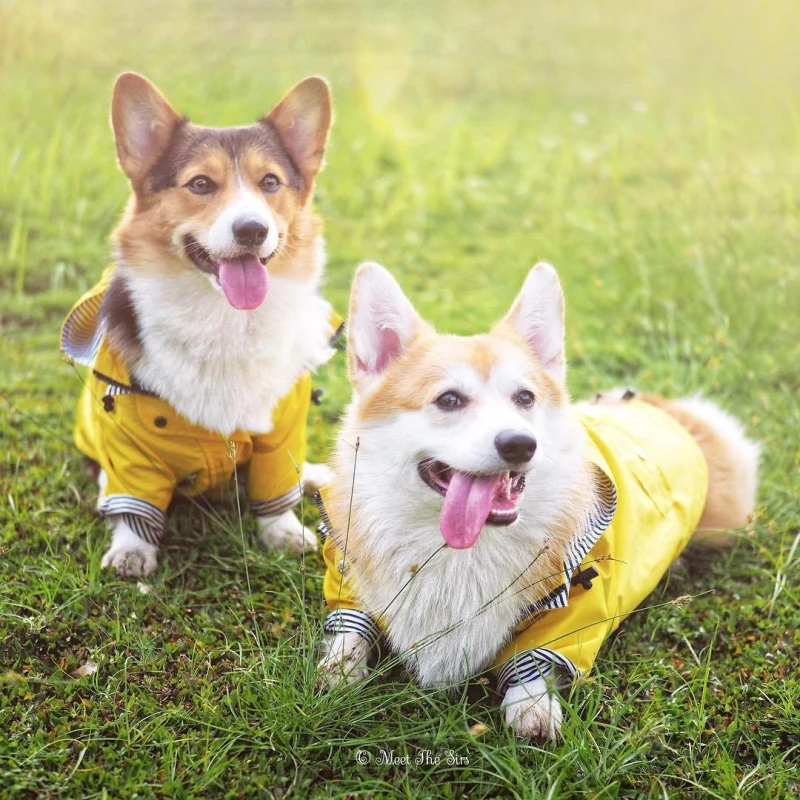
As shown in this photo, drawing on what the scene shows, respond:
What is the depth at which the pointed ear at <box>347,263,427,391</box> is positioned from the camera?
2.43 metres

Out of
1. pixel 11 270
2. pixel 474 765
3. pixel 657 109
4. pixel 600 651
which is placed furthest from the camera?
pixel 657 109

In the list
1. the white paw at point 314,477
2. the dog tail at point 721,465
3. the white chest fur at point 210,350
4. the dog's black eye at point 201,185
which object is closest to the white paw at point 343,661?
the white chest fur at point 210,350

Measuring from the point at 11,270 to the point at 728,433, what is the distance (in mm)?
4346

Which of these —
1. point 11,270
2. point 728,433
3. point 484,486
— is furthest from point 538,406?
point 11,270

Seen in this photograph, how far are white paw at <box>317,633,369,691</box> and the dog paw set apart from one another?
0.82 m

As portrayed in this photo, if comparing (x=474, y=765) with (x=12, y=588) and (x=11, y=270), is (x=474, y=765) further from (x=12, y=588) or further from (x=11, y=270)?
(x=11, y=270)

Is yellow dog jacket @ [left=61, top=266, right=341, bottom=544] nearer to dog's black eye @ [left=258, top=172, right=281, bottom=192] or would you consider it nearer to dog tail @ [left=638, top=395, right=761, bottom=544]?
dog's black eye @ [left=258, top=172, right=281, bottom=192]

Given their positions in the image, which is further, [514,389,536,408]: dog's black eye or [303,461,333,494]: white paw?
[303,461,333,494]: white paw

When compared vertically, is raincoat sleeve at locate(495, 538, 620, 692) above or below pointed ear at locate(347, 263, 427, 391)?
below

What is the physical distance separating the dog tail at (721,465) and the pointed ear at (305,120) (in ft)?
5.33

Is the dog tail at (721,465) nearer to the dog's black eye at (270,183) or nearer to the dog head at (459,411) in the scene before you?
the dog head at (459,411)

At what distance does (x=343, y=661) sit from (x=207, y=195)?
1.67 meters

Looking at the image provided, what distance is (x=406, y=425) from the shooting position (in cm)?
231

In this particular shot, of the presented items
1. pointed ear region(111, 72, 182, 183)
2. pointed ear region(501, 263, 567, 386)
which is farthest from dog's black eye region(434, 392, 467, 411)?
pointed ear region(111, 72, 182, 183)
